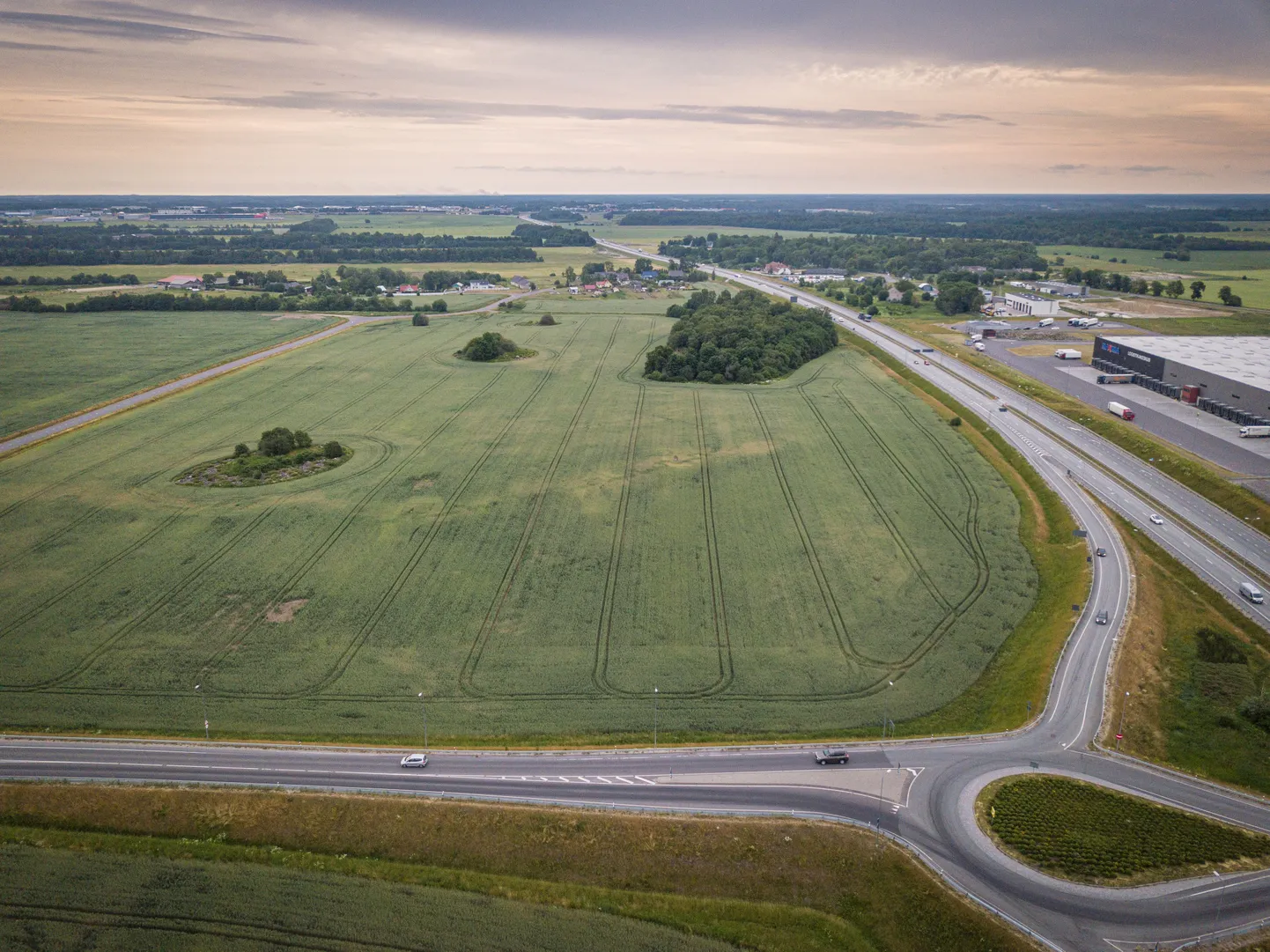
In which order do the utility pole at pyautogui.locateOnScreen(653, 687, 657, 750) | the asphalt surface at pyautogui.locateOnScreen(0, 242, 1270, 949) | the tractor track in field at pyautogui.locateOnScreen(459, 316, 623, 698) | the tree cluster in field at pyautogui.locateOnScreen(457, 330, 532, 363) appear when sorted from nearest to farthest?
the asphalt surface at pyautogui.locateOnScreen(0, 242, 1270, 949) < the utility pole at pyautogui.locateOnScreen(653, 687, 657, 750) < the tractor track in field at pyautogui.locateOnScreen(459, 316, 623, 698) < the tree cluster in field at pyautogui.locateOnScreen(457, 330, 532, 363)

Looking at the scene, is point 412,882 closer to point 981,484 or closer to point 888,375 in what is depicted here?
point 981,484

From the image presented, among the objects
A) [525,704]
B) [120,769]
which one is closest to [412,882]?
[525,704]

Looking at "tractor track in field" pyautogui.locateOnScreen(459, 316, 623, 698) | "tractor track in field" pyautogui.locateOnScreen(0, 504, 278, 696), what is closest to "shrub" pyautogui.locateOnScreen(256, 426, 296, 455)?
"tractor track in field" pyautogui.locateOnScreen(0, 504, 278, 696)

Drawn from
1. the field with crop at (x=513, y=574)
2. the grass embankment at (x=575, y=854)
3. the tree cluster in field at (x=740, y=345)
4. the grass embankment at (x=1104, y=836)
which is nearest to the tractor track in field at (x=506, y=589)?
the field with crop at (x=513, y=574)

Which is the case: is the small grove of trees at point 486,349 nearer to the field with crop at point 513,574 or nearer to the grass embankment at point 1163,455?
the field with crop at point 513,574

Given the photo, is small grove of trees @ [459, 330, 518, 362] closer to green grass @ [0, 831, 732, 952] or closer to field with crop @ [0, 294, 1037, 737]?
field with crop @ [0, 294, 1037, 737]

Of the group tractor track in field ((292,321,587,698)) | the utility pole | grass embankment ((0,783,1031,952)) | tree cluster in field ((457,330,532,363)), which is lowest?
grass embankment ((0,783,1031,952))
